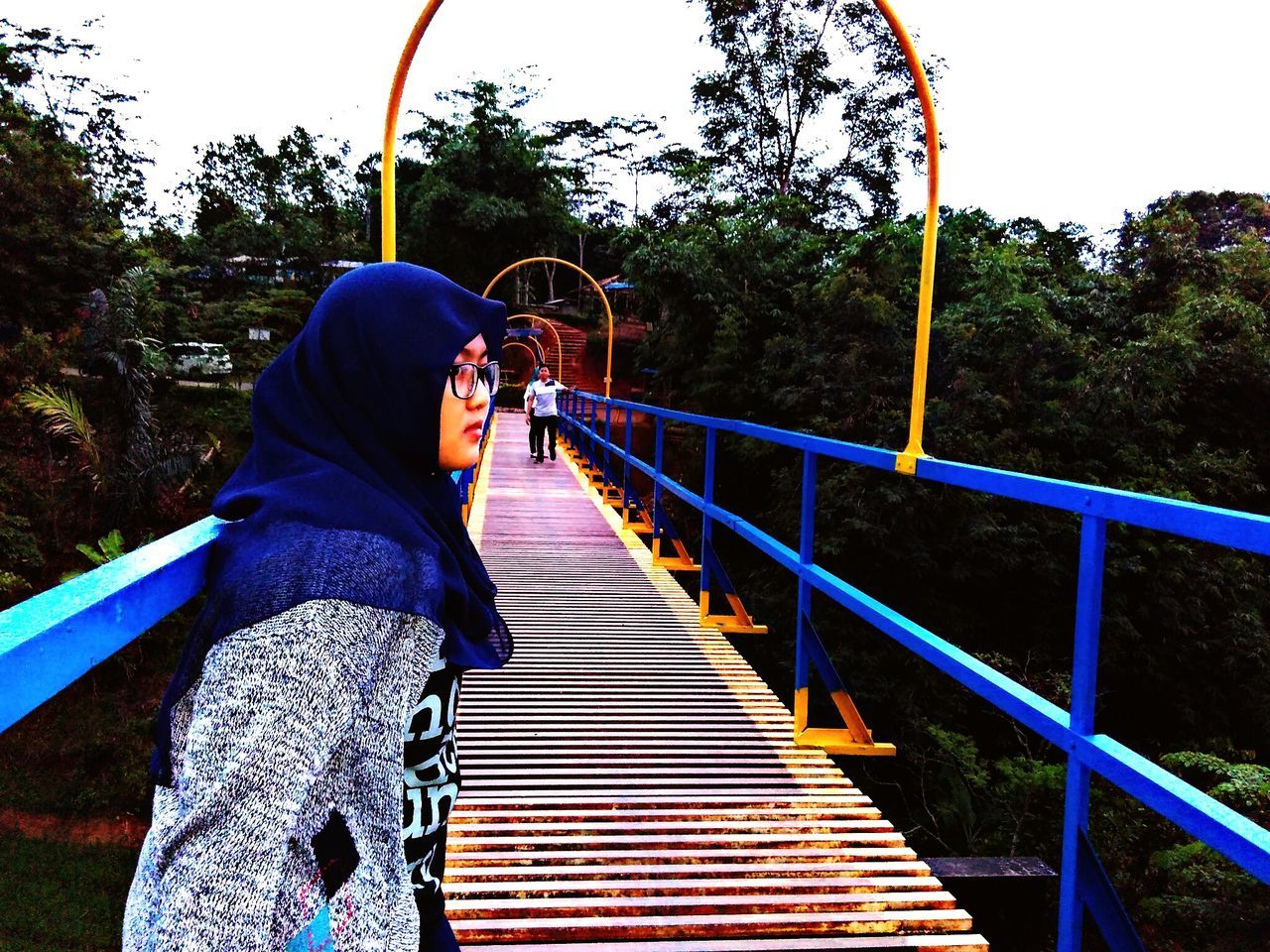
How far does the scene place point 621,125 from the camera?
52344 millimetres

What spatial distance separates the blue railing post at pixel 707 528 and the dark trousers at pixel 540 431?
9558 mm

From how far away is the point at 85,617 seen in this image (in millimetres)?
979

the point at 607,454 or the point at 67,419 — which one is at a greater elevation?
the point at 607,454

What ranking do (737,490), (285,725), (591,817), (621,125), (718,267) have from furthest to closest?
1. (621,125)
2. (737,490)
3. (718,267)
4. (591,817)
5. (285,725)

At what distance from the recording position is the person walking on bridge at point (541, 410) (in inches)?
568

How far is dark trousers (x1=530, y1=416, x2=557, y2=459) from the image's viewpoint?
597 inches

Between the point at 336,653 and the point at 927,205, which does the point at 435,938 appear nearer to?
the point at 336,653

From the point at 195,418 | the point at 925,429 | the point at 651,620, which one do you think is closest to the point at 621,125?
the point at 195,418

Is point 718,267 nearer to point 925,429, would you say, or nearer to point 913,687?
point 925,429

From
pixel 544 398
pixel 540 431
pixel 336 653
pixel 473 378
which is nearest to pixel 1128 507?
pixel 473 378

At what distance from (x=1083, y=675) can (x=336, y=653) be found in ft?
5.24

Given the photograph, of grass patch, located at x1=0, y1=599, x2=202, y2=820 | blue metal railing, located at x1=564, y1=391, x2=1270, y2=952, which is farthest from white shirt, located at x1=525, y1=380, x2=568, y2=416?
blue metal railing, located at x1=564, y1=391, x2=1270, y2=952

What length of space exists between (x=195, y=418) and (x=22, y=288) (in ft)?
15.6

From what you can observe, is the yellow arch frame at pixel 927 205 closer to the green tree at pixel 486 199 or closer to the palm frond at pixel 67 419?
the palm frond at pixel 67 419
